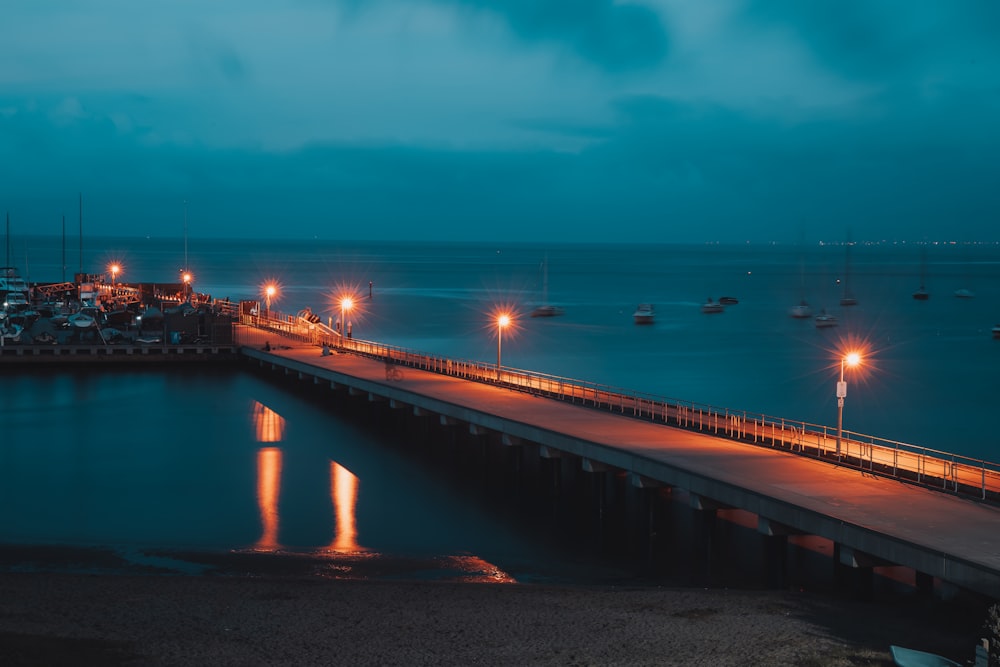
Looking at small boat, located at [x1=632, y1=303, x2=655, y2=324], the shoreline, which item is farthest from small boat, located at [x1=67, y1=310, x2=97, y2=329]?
small boat, located at [x1=632, y1=303, x2=655, y2=324]

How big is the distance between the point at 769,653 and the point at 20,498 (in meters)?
22.8

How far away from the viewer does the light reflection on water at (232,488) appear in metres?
24.6

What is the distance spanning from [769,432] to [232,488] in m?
15.7

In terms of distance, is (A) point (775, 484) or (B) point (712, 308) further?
(B) point (712, 308)

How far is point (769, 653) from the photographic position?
50.5 ft

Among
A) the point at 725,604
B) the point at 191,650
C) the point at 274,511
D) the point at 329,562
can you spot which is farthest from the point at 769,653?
the point at 274,511

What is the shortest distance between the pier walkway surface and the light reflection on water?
2670 mm

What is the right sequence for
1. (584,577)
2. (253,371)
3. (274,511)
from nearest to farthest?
(584,577) → (274,511) → (253,371)

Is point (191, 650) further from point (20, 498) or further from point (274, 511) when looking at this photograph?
point (20, 498)

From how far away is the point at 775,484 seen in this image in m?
20.7

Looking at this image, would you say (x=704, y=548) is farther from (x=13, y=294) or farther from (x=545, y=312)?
(x=545, y=312)

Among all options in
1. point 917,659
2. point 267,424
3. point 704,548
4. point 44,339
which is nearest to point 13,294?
point 44,339

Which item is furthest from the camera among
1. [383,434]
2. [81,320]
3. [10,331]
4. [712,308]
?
[712,308]

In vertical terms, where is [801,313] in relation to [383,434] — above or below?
above
